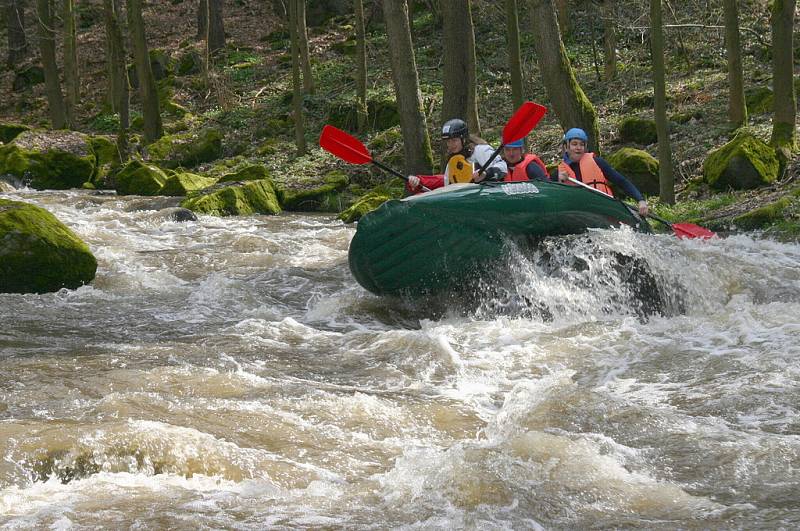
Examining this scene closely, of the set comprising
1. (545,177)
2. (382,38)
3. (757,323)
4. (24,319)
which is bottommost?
(757,323)

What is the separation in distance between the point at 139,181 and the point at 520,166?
850cm

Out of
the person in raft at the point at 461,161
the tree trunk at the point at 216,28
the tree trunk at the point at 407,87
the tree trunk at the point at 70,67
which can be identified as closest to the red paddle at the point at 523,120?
the person in raft at the point at 461,161

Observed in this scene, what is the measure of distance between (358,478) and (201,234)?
7418mm

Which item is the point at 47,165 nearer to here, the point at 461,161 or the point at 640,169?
the point at 640,169

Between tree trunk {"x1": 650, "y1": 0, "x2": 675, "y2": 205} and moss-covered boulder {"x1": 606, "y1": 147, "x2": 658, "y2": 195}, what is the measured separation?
25.4 inches

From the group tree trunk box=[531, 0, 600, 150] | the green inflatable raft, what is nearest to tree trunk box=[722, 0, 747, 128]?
tree trunk box=[531, 0, 600, 150]

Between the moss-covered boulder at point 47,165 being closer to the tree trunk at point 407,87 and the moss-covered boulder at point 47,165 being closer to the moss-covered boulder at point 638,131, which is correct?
the tree trunk at point 407,87

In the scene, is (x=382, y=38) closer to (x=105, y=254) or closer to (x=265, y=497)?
(x=105, y=254)

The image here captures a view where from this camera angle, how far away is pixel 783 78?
10.4m

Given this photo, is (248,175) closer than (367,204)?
No

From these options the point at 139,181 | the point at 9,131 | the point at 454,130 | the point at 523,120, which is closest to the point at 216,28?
the point at 9,131

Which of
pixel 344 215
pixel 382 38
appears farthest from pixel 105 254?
pixel 382 38

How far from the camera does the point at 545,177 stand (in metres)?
7.69

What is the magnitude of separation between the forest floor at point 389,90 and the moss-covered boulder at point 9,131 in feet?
9.71
